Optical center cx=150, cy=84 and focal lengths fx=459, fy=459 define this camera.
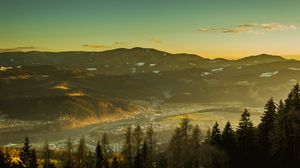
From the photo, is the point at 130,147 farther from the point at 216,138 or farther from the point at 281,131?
the point at 281,131

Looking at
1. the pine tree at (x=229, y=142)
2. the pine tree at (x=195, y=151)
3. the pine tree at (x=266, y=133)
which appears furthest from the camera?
the pine tree at (x=229, y=142)

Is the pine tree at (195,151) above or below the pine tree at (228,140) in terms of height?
below

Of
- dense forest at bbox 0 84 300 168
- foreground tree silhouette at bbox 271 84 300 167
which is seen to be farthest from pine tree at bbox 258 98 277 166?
foreground tree silhouette at bbox 271 84 300 167

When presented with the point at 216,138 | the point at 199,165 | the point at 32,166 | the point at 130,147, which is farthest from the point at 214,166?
the point at 32,166

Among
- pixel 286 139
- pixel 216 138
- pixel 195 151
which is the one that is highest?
pixel 286 139

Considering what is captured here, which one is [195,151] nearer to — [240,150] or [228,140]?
[228,140]

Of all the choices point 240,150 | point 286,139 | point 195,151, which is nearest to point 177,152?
point 195,151

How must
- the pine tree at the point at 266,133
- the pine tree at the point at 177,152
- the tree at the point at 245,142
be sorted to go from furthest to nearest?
the pine tree at the point at 177,152 → the tree at the point at 245,142 → the pine tree at the point at 266,133

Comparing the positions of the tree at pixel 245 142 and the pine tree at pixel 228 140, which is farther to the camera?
the pine tree at pixel 228 140

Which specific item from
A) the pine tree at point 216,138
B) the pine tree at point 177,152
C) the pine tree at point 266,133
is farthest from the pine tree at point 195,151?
the pine tree at point 266,133

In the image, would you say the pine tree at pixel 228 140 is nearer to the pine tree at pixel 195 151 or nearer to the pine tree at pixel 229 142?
the pine tree at pixel 229 142

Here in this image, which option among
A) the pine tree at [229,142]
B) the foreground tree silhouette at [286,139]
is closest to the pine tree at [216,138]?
the pine tree at [229,142]
